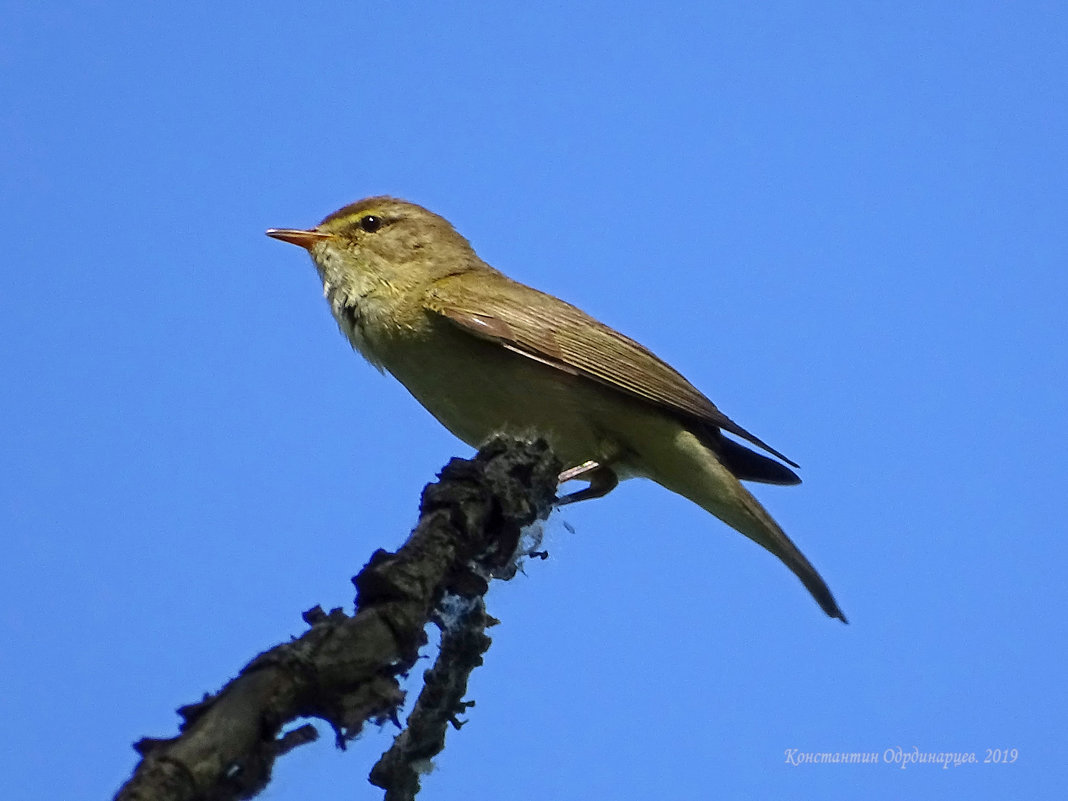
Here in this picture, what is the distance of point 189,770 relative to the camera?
1696mm

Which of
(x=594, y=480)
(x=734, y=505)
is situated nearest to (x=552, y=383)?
(x=594, y=480)

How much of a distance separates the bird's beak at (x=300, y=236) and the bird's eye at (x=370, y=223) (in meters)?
0.18

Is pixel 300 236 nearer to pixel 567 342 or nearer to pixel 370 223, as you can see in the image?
pixel 370 223

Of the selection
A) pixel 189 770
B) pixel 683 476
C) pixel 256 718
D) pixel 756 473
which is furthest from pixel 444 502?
pixel 756 473

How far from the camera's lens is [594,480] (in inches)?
205

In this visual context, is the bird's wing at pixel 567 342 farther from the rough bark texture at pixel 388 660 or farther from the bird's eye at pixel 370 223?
the rough bark texture at pixel 388 660

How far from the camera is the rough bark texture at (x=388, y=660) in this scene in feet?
5.81

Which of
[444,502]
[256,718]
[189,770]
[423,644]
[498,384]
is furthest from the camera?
[498,384]

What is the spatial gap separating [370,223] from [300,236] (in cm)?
37

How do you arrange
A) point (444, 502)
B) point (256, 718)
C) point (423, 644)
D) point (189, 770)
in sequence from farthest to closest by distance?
point (444, 502) < point (423, 644) < point (256, 718) < point (189, 770)

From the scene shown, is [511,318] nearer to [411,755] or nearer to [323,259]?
[323,259]

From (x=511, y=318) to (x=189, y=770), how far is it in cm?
339

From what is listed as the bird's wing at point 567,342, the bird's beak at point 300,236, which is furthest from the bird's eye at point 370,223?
the bird's wing at point 567,342

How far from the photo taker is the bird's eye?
5652mm
